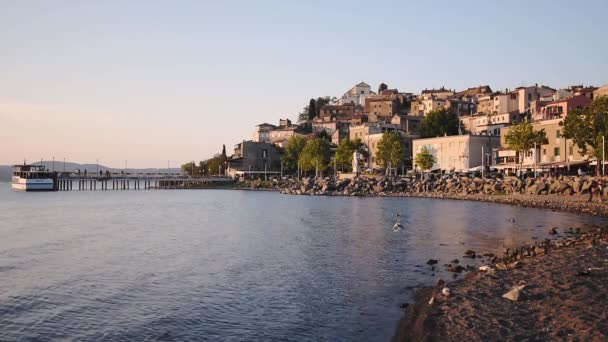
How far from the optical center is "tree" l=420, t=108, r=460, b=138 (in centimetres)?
11206

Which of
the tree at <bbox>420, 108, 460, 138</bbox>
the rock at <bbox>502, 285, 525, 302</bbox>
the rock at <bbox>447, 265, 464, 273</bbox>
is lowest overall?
the rock at <bbox>447, 265, 464, 273</bbox>

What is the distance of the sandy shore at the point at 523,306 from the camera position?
13.8 m

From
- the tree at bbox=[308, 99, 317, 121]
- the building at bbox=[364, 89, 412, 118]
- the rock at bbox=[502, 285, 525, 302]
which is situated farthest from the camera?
the tree at bbox=[308, 99, 317, 121]

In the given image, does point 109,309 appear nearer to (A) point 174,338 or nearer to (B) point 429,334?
(A) point 174,338

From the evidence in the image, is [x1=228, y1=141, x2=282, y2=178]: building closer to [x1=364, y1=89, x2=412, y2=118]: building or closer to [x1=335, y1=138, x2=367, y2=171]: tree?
[x1=364, y1=89, x2=412, y2=118]: building

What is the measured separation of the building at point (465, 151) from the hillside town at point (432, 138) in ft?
0.53

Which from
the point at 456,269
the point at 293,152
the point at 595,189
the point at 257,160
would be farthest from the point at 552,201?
the point at 257,160

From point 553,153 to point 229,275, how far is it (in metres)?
65.4

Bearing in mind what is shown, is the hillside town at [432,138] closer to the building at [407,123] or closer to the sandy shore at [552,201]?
the building at [407,123]

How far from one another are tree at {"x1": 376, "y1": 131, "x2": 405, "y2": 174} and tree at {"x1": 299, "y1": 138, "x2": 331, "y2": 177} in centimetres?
2192

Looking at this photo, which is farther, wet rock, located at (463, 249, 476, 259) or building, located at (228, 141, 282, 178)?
building, located at (228, 141, 282, 178)

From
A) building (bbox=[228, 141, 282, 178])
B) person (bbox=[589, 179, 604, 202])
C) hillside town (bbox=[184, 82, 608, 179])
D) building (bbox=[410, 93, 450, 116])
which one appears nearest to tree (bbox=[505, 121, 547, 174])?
hillside town (bbox=[184, 82, 608, 179])

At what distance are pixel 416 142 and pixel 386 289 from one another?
293ft

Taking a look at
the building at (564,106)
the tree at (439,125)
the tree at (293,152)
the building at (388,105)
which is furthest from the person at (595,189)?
the building at (388,105)
